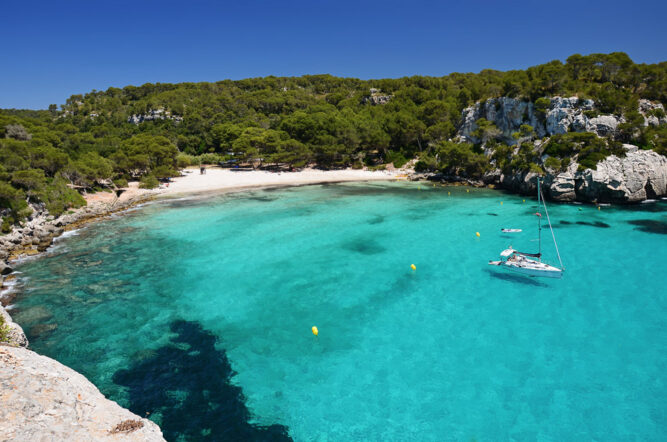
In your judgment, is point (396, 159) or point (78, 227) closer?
point (78, 227)

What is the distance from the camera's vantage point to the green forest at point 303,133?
46656 millimetres

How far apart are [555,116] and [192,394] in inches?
2509

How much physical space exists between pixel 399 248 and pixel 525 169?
1345 inches

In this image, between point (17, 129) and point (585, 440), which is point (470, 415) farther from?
point (17, 129)

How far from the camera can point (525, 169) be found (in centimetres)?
5266

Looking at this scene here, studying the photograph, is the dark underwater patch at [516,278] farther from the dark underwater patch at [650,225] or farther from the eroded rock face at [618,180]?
the eroded rock face at [618,180]

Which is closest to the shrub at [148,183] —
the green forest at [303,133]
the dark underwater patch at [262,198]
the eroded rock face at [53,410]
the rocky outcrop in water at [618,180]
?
the green forest at [303,133]

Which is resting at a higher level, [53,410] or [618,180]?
[618,180]

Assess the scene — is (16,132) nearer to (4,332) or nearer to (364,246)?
(4,332)

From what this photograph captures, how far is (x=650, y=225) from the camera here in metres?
35.8

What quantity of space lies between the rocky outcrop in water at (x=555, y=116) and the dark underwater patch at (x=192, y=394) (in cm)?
6037

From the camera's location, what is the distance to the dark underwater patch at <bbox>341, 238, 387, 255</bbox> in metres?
31.3

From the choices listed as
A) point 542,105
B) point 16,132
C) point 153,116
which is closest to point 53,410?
point 16,132

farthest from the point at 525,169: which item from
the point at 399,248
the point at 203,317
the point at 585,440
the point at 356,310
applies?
the point at 203,317
